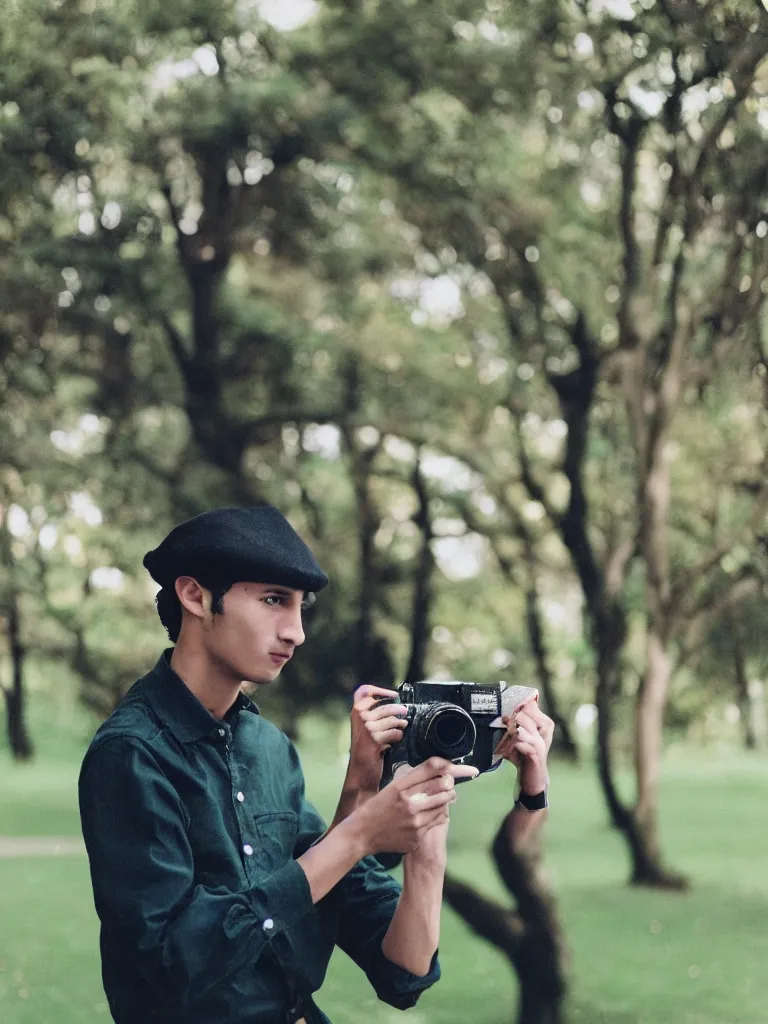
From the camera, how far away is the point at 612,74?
7660 millimetres

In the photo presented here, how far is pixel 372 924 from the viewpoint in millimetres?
1954

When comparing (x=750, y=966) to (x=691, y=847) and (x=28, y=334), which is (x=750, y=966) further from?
(x=28, y=334)

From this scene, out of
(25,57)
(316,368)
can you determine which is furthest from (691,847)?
(25,57)

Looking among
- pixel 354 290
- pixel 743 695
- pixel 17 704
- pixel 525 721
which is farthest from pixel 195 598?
pixel 17 704

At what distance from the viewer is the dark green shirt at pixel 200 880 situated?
1.65 metres

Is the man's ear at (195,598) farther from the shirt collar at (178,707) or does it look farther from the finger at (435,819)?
the finger at (435,819)

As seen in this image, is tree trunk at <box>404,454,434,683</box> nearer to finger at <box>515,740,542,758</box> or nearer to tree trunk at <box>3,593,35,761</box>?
tree trunk at <box>3,593,35,761</box>

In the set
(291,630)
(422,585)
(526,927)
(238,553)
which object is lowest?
(526,927)

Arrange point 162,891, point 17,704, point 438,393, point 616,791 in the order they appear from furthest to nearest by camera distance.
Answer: point 17,704 → point 438,393 → point 616,791 → point 162,891

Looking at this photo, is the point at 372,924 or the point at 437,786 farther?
the point at 372,924

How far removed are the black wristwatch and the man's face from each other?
1.30 feet

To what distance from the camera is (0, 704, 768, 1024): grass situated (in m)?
7.11

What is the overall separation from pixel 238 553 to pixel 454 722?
0.35 m

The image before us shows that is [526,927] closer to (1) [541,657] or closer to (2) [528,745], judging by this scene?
(2) [528,745]
